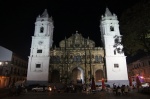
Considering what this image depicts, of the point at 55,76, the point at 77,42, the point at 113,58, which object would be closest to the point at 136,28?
the point at 113,58

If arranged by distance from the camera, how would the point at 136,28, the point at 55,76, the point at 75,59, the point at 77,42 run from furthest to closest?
the point at 77,42, the point at 55,76, the point at 75,59, the point at 136,28

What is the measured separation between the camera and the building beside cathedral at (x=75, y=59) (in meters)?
35.0

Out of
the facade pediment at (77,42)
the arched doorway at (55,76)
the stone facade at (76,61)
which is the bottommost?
the arched doorway at (55,76)

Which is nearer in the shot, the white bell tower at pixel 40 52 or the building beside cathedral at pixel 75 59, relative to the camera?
the white bell tower at pixel 40 52

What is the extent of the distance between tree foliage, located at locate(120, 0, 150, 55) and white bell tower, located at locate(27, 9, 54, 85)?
20.7 metres

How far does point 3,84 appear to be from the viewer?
1363 inches

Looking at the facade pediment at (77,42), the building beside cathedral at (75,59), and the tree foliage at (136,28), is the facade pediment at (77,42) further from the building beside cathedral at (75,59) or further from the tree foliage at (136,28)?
the tree foliage at (136,28)

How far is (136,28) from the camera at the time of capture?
18047mm

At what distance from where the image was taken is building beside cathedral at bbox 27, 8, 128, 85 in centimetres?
3503

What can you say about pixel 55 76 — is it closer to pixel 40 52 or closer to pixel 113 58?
pixel 40 52

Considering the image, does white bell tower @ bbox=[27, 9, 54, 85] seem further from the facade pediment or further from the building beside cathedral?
the facade pediment

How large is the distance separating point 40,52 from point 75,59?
8.83 metres

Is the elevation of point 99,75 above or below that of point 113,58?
below

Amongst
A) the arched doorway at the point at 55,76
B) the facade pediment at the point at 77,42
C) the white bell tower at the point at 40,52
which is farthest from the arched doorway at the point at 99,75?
the white bell tower at the point at 40,52
